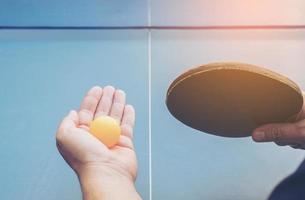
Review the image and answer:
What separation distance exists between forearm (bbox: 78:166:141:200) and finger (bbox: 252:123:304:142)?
17.4 inches

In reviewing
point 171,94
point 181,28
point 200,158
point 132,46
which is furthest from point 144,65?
point 171,94

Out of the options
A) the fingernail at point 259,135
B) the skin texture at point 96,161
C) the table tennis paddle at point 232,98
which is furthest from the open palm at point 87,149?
the fingernail at point 259,135

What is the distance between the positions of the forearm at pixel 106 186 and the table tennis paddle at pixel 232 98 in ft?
0.97

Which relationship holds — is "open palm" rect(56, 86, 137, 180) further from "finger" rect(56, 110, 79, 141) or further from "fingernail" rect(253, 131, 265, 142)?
"fingernail" rect(253, 131, 265, 142)

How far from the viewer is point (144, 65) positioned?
8.59 ft

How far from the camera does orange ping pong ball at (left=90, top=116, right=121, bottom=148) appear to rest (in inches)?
61.5

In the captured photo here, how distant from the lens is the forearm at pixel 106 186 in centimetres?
133

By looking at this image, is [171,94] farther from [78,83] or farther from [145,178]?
[78,83]

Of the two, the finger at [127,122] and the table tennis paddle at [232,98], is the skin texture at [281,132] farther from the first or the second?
the finger at [127,122]

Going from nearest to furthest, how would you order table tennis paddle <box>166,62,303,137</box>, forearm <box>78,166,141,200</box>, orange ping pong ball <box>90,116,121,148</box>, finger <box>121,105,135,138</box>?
1. forearm <box>78,166,141,200</box>
2. table tennis paddle <box>166,62,303,137</box>
3. orange ping pong ball <box>90,116,121,148</box>
4. finger <box>121,105,135,138</box>

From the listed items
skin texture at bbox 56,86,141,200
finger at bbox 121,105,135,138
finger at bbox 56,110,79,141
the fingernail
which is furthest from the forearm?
the fingernail

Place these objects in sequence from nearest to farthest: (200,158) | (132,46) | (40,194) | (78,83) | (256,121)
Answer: (256,121) < (40,194) < (200,158) < (78,83) < (132,46)

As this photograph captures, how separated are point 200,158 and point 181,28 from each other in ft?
3.55

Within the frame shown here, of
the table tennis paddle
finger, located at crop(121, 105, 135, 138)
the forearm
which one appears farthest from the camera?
finger, located at crop(121, 105, 135, 138)
